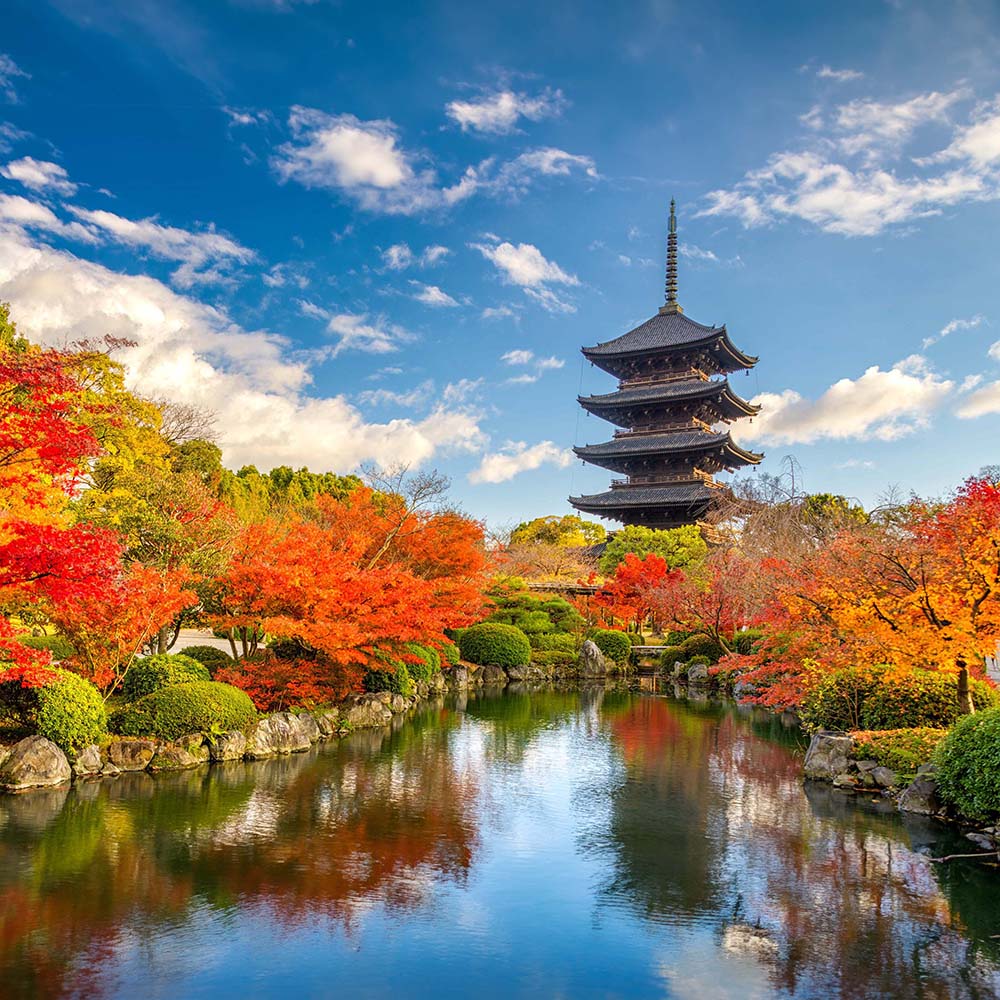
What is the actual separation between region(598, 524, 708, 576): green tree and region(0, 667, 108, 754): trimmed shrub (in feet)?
76.4

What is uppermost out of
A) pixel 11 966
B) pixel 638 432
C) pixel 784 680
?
pixel 638 432

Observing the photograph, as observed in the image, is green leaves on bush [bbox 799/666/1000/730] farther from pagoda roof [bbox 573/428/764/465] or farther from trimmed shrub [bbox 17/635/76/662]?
pagoda roof [bbox 573/428/764/465]

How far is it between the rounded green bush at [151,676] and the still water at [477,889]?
64.3 inches

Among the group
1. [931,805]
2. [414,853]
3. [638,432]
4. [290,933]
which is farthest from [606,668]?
[290,933]

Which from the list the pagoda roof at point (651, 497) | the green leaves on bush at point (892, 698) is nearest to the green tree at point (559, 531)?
the pagoda roof at point (651, 497)

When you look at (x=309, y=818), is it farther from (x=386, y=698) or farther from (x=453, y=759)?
(x=386, y=698)

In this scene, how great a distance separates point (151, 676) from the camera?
12289mm

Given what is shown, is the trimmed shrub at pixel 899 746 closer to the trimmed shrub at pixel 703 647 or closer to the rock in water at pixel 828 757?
the rock in water at pixel 828 757

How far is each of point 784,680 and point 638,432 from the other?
26075 mm

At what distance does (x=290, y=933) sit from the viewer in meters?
6.28

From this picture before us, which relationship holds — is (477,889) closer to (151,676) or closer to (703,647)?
(151,676)

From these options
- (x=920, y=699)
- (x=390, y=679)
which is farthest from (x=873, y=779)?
(x=390, y=679)

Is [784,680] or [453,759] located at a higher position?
[784,680]

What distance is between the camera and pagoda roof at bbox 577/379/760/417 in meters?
37.9
